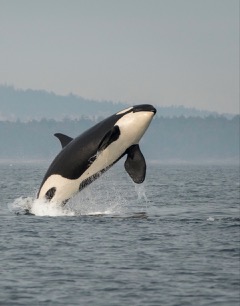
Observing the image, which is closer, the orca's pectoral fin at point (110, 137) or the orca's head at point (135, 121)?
the orca's pectoral fin at point (110, 137)

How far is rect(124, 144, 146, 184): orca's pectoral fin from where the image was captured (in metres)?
34.2

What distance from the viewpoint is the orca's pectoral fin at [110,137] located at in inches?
1316

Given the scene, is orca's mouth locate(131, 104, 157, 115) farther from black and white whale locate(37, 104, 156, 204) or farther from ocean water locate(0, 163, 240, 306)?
ocean water locate(0, 163, 240, 306)

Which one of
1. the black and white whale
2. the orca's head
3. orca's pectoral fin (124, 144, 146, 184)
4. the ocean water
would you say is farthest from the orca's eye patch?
the orca's head

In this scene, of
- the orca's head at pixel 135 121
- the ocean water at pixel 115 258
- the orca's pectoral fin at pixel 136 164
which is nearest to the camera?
the ocean water at pixel 115 258

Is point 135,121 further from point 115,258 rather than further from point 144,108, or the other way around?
point 115,258

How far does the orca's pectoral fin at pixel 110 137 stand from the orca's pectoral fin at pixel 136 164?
0.87m

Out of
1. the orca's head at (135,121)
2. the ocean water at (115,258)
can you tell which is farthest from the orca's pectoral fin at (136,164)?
the ocean water at (115,258)

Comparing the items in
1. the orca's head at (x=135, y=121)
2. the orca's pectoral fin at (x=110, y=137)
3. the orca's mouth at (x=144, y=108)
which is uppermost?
the orca's mouth at (x=144, y=108)

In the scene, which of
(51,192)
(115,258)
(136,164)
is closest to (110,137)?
(136,164)

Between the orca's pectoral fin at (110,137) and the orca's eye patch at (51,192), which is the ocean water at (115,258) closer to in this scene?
the orca's eye patch at (51,192)

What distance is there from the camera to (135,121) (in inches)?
1328

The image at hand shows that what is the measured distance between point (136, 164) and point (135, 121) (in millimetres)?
1663

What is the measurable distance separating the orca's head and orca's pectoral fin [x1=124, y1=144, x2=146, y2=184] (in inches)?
23.4
